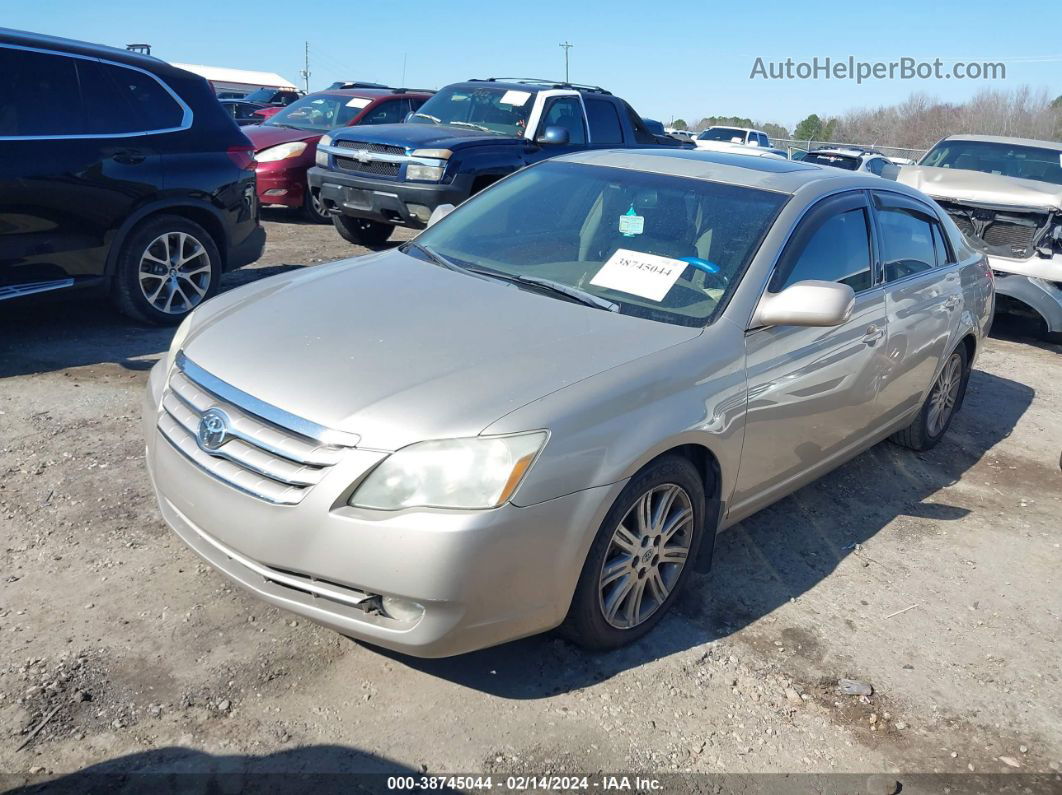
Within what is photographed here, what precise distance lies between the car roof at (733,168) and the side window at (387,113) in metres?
8.56

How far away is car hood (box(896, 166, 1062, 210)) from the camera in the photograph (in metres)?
8.20

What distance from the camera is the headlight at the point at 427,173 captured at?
8.84 meters

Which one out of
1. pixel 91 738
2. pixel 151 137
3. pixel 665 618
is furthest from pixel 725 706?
pixel 151 137

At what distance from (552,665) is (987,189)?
7.22 metres

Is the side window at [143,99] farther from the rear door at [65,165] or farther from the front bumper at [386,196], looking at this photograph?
the front bumper at [386,196]

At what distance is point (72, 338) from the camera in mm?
6215

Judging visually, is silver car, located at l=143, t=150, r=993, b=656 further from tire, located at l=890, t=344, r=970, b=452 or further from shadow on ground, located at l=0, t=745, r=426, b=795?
tire, located at l=890, t=344, r=970, b=452

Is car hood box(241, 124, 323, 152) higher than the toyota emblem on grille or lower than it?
→ higher

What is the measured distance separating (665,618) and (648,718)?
0.62 m

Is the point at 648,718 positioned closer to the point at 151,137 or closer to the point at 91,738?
the point at 91,738

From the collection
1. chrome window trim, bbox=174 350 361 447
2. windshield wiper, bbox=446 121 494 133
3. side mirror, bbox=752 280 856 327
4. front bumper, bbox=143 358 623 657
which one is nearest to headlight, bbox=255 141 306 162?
windshield wiper, bbox=446 121 494 133

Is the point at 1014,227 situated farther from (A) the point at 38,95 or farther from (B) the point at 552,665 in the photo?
(A) the point at 38,95

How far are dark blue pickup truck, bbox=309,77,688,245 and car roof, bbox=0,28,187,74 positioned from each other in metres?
2.77

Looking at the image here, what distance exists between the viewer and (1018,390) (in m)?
7.29
